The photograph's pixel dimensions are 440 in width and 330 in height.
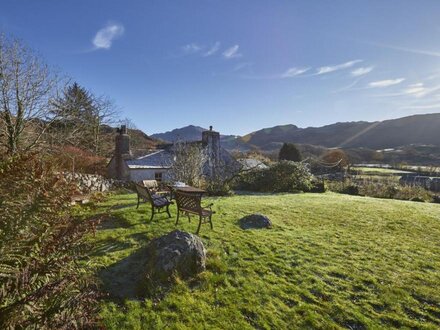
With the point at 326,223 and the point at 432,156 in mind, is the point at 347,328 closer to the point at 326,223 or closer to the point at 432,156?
the point at 326,223

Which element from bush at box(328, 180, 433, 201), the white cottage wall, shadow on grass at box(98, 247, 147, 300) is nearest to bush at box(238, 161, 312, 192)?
bush at box(328, 180, 433, 201)

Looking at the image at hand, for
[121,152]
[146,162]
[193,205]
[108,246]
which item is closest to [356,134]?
[146,162]

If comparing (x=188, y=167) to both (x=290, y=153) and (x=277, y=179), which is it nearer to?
(x=277, y=179)

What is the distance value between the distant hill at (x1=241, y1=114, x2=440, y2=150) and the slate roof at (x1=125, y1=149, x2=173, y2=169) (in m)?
68.2

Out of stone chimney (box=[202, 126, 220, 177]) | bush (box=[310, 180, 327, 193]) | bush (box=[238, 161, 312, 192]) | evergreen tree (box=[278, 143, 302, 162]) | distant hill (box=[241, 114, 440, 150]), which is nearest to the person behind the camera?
bush (box=[238, 161, 312, 192])

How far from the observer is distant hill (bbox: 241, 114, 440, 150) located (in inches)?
3295

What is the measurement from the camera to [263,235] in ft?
25.0

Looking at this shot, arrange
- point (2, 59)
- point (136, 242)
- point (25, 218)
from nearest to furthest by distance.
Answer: point (25, 218) → point (136, 242) → point (2, 59)

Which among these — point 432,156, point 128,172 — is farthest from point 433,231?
point 432,156

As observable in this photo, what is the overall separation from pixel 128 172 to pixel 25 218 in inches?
842

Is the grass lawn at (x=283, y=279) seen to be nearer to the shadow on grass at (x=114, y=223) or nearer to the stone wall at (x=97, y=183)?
the shadow on grass at (x=114, y=223)

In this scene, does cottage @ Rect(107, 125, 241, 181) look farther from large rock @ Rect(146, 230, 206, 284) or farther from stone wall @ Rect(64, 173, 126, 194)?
large rock @ Rect(146, 230, 206, 284)

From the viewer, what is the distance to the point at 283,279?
16.8 feet

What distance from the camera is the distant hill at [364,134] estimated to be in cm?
8369
